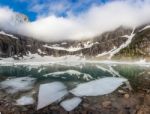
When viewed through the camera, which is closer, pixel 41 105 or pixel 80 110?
pixel 80 110

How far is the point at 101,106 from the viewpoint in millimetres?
32625

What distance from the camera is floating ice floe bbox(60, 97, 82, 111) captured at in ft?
105

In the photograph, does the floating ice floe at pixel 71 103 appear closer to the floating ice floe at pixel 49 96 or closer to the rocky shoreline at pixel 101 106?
the rocky shoreline at pixel 101 106

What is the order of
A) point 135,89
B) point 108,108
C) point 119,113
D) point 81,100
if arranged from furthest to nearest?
point 135,89 → point 81,100 → point 108,108 → point 119,113

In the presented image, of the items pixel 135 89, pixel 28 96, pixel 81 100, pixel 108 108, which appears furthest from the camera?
pixel 135 89

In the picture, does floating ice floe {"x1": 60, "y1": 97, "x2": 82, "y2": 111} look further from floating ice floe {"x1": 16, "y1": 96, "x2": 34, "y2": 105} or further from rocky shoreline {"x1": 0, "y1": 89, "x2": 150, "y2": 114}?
floating ice floe {"x1": 16, "y1": 96, "x2": 34, "y2": 105}

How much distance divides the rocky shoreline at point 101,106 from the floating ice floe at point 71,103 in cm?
54

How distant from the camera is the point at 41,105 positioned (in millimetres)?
33375

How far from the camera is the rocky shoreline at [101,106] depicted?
30703mm

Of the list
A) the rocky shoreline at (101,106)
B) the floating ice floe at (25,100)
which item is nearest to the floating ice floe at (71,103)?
the rocky shoreline at (101,106)

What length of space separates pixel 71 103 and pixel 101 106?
3844 mm

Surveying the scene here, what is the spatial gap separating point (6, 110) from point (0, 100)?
5.44 metres

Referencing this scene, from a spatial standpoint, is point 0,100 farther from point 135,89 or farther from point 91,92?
point 135,89

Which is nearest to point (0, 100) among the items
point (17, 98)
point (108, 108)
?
point (17, 98)
